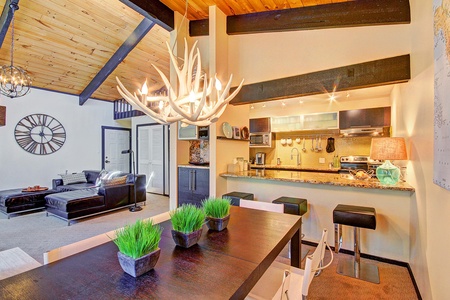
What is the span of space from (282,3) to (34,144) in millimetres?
6837

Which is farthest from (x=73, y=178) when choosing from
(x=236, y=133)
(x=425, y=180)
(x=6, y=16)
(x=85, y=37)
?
(x=425, y=180)

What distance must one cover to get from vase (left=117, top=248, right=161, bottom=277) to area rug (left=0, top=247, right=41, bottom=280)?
194 cm

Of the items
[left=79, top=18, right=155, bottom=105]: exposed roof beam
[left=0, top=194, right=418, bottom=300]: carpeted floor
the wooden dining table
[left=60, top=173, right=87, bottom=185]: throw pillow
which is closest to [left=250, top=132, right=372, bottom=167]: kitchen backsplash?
[left=0, top=194, right=418, bottom=300]: carpeted floor

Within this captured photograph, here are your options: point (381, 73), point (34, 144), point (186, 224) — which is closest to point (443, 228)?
point (186, 224)

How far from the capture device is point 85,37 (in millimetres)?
4707

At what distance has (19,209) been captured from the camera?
4.70 metres

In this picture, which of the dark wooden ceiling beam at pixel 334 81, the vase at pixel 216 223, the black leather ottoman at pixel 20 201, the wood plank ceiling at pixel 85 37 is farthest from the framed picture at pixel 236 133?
the black leather ottoman at pixel 20 201

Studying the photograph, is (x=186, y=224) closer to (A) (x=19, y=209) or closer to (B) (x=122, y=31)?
(B) (x=122, y=31)

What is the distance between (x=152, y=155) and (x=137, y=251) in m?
6.19

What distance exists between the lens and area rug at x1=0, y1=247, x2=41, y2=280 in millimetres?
2238

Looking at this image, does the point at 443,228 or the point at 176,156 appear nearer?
the point at 443,228

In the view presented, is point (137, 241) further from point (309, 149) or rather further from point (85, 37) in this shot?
point (309, 149)

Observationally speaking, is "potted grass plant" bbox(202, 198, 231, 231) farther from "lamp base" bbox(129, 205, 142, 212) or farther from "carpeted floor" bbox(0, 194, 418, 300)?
"lamp base" bbox(129, 205, 142, 212)

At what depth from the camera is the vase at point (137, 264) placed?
1103 mm
